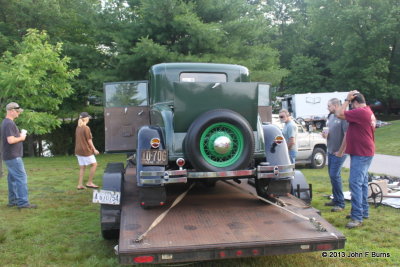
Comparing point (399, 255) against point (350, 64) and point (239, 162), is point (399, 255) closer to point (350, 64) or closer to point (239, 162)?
point (239, 162)

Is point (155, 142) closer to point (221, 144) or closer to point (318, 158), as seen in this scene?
point (221, 144)

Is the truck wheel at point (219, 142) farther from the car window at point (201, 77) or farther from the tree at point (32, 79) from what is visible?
the tree at point (32, 79)

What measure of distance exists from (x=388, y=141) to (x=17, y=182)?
18197mm

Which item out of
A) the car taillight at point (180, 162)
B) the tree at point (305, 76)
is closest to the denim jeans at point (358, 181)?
the car taillight at point (180, 162)

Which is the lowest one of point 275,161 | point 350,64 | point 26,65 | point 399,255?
point 399,255

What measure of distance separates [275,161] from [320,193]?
371cm

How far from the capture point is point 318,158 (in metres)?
11.8

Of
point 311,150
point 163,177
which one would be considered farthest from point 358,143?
point 311,150

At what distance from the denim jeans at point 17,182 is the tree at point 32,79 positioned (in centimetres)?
→ 332

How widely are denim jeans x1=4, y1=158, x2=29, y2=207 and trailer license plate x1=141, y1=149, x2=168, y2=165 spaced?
3.42m

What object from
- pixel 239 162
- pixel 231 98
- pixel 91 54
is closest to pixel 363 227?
pixel 239 162

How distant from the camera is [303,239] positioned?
3.59 metres

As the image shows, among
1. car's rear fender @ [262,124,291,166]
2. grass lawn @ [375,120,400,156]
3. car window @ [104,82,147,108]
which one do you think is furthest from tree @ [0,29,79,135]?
grass lawn @ [375,120,400,156]

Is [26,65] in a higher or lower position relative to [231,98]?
higher
